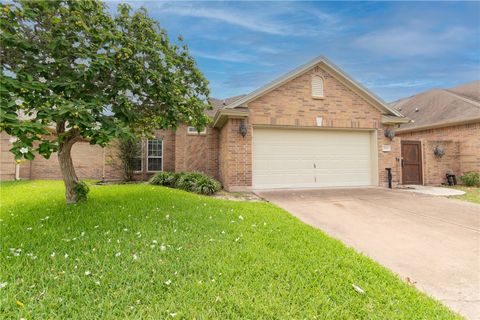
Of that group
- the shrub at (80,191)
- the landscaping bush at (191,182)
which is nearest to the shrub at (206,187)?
the landscaping bush at (191,182)

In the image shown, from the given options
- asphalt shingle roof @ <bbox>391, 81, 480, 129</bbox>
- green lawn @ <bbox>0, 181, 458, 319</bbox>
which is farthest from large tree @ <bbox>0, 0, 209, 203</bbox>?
asphalt shingle roof @ <bbox>391, 81, 480, 129</bbox>

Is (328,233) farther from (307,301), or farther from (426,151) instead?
(426,151)

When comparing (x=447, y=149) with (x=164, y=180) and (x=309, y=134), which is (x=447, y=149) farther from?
(x=164, y=180)

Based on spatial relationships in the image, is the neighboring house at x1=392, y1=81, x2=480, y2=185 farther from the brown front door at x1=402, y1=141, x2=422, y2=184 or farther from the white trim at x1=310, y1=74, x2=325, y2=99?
the white trim at x1=310, y1=74, x2=325, y2=99

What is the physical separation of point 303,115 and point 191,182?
5197 millimetres

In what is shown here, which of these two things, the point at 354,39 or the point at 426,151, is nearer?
the point at 354,39

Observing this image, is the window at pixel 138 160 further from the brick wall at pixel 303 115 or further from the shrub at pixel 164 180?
the brick wall at pixel 303 115

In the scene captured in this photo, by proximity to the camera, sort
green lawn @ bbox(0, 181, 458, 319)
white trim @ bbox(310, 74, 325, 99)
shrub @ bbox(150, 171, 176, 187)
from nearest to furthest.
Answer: green lawn @ bbox(0, 181, 458, 319), white trim @ bbox(310, 74, 325, 99), shrub @ bbox(150, 171, 176, 187)

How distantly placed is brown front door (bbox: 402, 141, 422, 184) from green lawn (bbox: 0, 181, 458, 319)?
9.24 metres

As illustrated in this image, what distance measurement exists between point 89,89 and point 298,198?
6.11m

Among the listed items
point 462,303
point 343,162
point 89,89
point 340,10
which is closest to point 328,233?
point 462,303

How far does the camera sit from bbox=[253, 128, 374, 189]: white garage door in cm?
884

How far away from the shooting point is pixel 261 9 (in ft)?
22.5

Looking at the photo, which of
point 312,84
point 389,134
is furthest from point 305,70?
point 389,134
